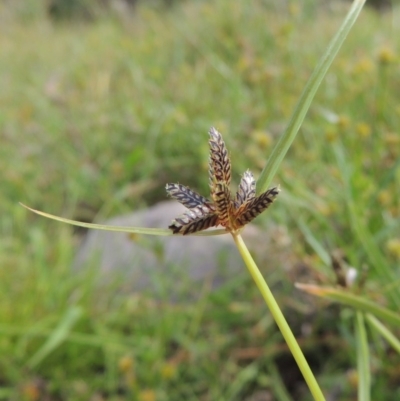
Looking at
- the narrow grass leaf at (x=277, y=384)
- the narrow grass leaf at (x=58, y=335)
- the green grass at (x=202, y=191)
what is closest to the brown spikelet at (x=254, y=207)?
the green grass at (x=202, y=191)

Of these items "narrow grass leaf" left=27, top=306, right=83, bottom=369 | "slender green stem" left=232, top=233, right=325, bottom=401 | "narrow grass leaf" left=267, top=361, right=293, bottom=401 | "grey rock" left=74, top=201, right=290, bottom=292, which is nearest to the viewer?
"slender green stem" left=232, top=233, right=325, bottom=401

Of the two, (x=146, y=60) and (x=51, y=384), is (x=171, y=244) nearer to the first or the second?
(x=51, y=384)

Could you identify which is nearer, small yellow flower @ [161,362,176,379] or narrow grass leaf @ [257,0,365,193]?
narrow grass leaf @ [257,0,365,193]

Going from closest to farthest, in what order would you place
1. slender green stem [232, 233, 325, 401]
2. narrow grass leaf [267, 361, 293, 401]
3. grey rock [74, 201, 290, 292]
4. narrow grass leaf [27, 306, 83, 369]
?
slender green stem [232, 233, 325, 401] < narrow grass leaf [267, 361, 293, 401] < narrow grass leaf [27, 306, 83, 369] < grey rock [74, 201, 290, 292]

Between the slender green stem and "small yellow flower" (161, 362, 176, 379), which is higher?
"small yellow flower" (161, 362, 176, 379)

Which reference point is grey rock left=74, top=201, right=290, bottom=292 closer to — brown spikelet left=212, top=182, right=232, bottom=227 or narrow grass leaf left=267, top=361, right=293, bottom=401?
narrow grass leaf left=267, top=361, right=293, bottom=401

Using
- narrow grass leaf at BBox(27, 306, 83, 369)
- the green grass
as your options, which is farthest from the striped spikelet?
narrow grass leaf at BBox(27, 306, 83, 369)

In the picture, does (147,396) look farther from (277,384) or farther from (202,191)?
(202,191)

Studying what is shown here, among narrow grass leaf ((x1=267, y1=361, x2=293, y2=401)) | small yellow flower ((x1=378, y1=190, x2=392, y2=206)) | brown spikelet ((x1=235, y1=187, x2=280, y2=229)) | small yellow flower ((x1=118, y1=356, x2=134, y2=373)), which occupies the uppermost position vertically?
small yellow flower ((x1=378, y1=190, x2=392, y2=206))
